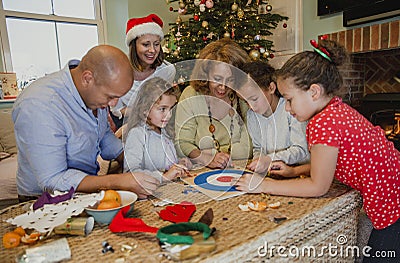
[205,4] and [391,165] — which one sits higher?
[205,4]

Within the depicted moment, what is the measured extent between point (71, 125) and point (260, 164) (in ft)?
1.98

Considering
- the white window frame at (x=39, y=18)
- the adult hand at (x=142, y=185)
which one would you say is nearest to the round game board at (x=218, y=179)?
the adult hand at (x=142, y=185)

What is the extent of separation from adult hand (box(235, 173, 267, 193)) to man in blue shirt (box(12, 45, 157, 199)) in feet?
0.78

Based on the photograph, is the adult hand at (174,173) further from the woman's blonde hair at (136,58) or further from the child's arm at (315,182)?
the woman's blonde hair at (136,58)

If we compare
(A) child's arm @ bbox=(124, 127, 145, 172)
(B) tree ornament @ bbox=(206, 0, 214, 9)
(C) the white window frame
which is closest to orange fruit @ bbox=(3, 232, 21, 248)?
(A) child's arm @ bbox=(124, 127, 145, 172)

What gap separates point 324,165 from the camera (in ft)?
2.57

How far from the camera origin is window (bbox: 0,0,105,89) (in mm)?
3365

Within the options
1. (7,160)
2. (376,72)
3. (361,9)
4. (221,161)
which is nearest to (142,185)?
(221,161)

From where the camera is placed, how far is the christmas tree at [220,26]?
109 inches

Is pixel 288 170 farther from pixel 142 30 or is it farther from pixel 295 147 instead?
pixel 142 30

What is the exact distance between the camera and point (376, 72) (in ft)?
9.75

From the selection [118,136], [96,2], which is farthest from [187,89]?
[96,2]

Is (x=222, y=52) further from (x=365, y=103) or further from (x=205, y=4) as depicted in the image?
(x=365, y=103)

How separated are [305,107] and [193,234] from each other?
53 cm
